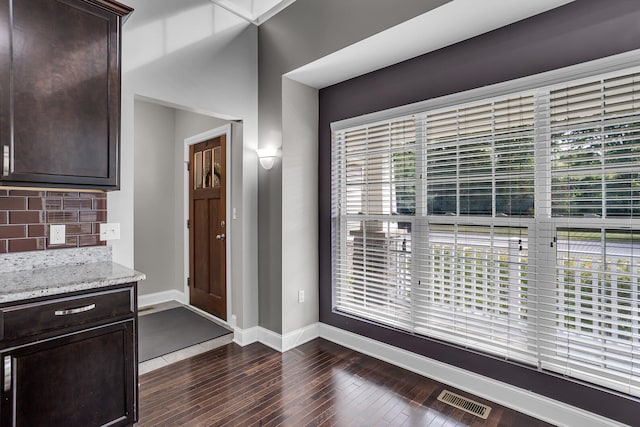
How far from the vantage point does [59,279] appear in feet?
5.79

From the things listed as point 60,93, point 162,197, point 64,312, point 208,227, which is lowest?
point 64,312

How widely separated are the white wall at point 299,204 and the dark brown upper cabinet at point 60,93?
1433 millimetres

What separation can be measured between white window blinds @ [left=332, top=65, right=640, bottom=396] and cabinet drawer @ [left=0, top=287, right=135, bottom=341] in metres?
2.02

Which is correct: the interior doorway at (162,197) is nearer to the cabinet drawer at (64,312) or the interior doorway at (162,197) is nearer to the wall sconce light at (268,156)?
the wall sconce light at (268,156)

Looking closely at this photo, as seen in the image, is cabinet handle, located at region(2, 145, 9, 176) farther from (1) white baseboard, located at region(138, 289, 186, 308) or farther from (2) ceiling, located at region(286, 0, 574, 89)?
(1) white baseboard, located at region(138, 289, 186, 308)

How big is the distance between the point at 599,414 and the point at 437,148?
1.95 metres

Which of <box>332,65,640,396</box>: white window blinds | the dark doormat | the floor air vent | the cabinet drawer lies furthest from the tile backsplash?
the floor air vent

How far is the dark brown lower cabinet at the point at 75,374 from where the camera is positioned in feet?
5.01

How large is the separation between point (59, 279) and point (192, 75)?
73.9 inches

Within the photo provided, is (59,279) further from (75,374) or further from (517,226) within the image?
(517,226)

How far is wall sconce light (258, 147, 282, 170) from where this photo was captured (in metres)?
3.17

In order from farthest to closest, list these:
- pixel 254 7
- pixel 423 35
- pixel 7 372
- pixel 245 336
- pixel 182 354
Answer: pixel 245 336
pixel 254 7
pixel 182 354
pixel 423 35
pixel 7 372

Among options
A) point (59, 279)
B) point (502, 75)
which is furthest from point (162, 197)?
point (502, 75)

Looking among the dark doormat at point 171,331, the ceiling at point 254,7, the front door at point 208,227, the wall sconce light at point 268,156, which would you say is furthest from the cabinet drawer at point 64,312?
the ceiling at point 254,7
